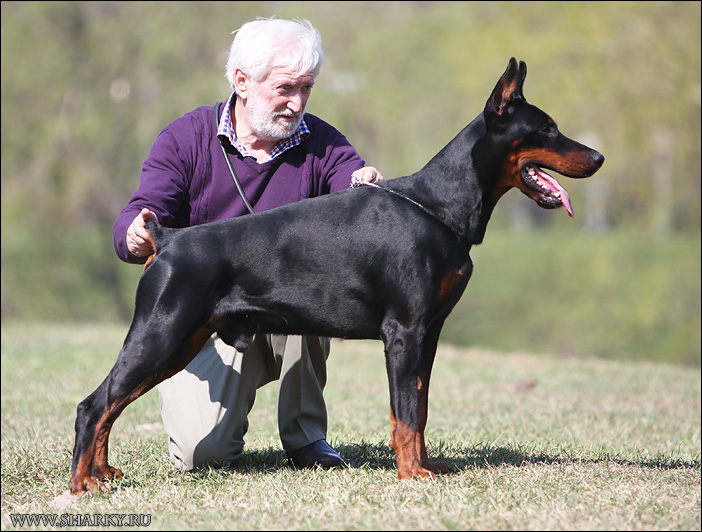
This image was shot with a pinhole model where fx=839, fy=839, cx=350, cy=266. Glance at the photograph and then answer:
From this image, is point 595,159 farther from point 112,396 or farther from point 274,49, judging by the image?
point 112,396

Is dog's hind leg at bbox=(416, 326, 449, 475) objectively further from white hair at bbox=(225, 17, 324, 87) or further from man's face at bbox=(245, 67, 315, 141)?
white hair at bbox=(225, 17, 324, 87)

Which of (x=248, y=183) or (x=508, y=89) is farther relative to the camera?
(x=248, y=183)

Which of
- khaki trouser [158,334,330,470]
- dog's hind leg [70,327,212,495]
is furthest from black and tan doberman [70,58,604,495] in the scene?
khaki trouser [158,334,330,470]

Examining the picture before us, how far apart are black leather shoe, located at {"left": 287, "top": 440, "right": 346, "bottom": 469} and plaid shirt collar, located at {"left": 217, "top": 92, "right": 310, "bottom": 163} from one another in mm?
1622

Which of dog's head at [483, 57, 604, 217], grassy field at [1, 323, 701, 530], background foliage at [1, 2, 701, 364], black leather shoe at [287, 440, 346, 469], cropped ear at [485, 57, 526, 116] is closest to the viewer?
grassy field at [1, 323, 701, 530]

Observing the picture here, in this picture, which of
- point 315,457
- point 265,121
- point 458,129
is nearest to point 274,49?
point 265,121

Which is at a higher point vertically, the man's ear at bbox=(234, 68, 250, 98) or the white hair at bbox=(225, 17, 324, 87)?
the white hair at bbox=(225, 17, 324, 87)

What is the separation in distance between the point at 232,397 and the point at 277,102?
1.66 m

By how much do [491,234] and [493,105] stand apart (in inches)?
591

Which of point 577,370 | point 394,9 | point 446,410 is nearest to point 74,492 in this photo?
point 446,410

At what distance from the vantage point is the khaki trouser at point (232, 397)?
4539mm

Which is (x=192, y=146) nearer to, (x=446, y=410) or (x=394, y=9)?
(x=446, y=410)

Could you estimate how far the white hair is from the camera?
14.4 ft

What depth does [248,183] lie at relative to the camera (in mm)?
4586
